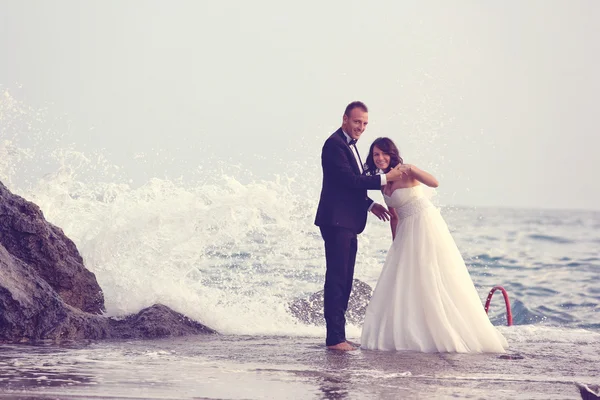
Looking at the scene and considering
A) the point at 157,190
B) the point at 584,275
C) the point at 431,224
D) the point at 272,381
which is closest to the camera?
the point at 272,381

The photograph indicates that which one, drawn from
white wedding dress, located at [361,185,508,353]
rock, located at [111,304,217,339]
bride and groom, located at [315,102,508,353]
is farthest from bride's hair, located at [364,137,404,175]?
rock, located at [111,304,217,339]

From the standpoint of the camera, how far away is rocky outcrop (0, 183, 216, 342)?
25.1ft

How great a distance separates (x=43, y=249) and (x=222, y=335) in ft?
6.69

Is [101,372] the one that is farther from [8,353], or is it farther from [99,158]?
[99,158]

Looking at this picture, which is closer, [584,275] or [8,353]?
[8,353]

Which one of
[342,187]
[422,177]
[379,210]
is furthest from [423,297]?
[342,187]

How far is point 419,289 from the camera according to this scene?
8.14 m

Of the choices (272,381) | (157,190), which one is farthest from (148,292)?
(272,381)

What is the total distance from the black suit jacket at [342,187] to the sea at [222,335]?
90cm

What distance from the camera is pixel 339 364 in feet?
22.2

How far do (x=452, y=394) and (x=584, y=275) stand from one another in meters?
24.3

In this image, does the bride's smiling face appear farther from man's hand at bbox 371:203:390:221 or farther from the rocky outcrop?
the rocky outcrop

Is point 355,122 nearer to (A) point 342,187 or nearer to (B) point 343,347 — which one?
(A) point 342,187

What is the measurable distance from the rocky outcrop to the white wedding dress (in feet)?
7.40
